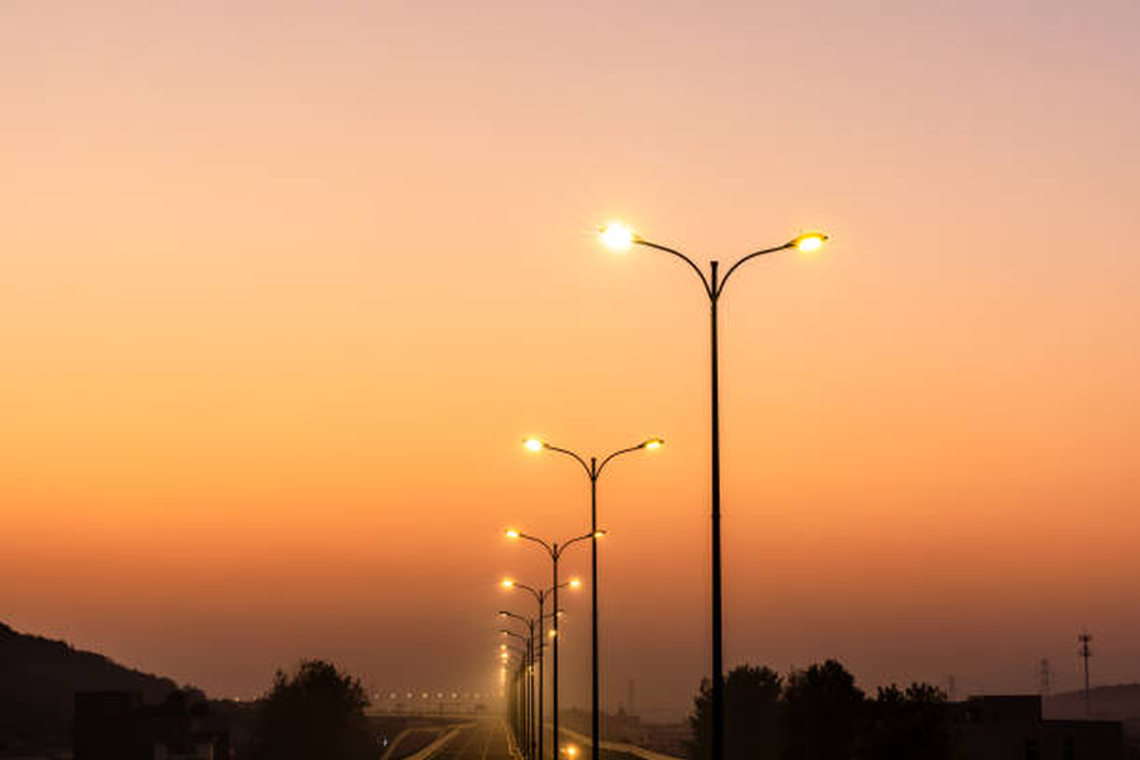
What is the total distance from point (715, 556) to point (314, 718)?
154407 mm

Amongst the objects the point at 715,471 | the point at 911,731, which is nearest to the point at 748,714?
the point at 911,731

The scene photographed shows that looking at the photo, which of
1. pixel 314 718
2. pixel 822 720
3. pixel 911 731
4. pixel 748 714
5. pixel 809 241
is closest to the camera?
pixel 809 241

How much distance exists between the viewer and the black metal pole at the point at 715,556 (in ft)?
109

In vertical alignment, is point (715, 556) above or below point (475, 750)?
above

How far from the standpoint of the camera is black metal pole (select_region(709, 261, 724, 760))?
1308 inches

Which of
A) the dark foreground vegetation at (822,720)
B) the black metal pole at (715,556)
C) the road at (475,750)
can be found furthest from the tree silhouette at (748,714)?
the black metal pole at (715,556)

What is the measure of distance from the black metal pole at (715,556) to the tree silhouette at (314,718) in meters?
148

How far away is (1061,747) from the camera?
140 meters

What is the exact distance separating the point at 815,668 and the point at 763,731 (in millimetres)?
39857

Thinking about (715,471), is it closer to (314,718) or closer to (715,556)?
(715,556)

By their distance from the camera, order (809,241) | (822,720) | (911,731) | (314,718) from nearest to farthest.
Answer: (809,241)
(911,731)
(822,720)
(314,718)

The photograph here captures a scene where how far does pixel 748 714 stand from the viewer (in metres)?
154

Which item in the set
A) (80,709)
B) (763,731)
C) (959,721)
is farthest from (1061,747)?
(80,709)

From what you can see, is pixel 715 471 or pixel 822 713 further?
pixel 822 713
